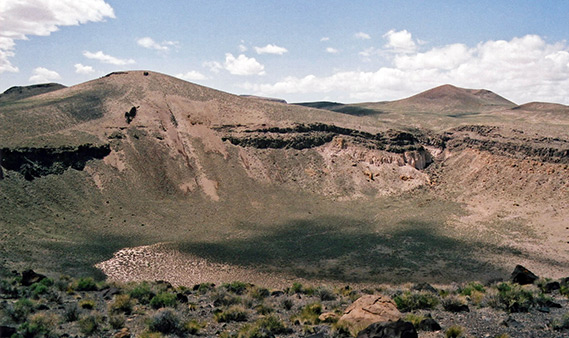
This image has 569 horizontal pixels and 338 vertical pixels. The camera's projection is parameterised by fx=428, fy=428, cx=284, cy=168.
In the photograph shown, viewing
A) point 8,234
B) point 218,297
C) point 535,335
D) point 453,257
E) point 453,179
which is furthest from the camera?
point 453,179

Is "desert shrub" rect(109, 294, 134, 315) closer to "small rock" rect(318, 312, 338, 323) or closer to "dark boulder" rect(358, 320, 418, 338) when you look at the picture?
"small rock" rect(318, 312, 338, 323)

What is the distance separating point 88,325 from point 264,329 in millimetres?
5905

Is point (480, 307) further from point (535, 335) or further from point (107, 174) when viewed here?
point (107, 174)

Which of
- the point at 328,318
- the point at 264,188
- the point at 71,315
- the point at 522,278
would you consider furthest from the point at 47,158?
the point at 522,278

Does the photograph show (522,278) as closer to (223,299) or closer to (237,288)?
(237,288)

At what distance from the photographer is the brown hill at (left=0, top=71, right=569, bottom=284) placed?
3591cm

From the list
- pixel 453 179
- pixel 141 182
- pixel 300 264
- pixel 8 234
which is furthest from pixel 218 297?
pixel 453 179

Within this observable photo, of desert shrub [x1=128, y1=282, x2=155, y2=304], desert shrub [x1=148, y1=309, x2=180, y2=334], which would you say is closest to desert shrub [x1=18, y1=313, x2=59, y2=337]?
desert shrub [x1=148, y1=309, x2=180, y2=334]

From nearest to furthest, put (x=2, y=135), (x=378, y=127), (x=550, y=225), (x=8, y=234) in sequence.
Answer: (x=8, y=234) < (x=550, y=225) < (x=2, y=135) < (x=378, y=127)

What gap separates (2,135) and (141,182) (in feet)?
53.8

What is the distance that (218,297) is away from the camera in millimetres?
18891

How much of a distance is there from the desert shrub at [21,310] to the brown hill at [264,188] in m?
14.6

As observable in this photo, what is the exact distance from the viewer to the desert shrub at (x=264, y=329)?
13.6 m

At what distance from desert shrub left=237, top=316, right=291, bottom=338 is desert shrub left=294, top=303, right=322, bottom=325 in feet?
3.50
